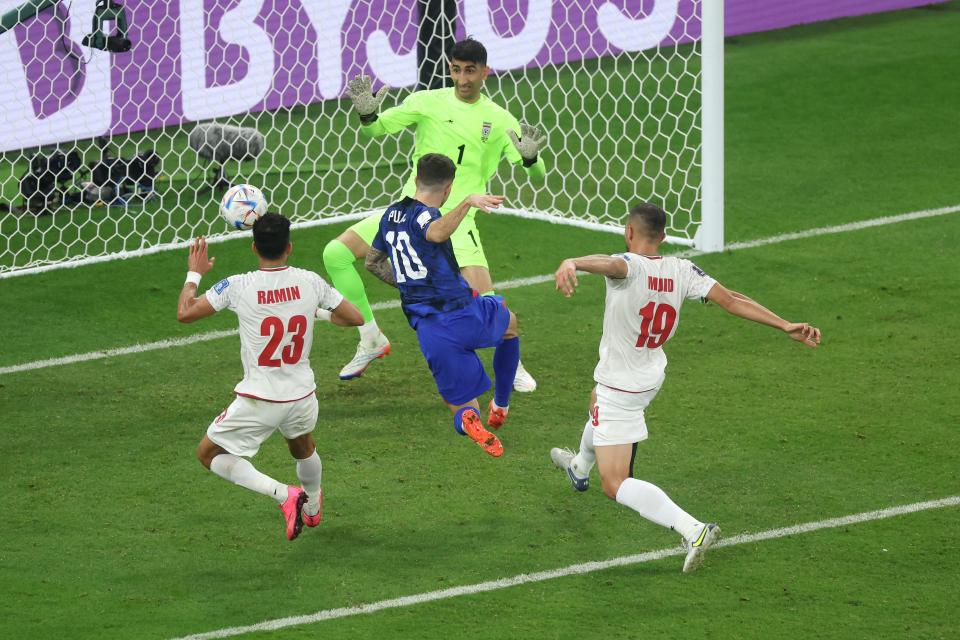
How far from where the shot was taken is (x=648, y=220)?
7.18m

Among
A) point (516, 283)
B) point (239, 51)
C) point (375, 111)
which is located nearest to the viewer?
point (375, 111)

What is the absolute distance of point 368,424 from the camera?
368 inches

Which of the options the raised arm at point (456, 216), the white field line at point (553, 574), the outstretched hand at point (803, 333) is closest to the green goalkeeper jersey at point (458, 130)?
the raised arm at point (456, 216)

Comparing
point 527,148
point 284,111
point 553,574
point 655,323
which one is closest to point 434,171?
point 655,323

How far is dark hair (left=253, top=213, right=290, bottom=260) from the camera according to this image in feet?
23.6

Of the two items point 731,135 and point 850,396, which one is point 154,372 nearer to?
point 850,396

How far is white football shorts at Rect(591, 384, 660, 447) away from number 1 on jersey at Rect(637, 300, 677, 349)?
0.24 meters

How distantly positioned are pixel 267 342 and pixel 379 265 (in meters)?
2.22

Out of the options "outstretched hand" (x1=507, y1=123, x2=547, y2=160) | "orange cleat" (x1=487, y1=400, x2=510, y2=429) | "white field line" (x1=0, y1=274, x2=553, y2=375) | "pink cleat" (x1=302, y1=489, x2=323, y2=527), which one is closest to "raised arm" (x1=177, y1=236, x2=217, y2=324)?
"pink cleat" (x1=302, y1=489, x2=323, y2=527)

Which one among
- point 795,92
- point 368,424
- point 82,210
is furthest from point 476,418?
point 795,92

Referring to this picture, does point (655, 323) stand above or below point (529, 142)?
above

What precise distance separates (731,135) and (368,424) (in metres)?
7.22

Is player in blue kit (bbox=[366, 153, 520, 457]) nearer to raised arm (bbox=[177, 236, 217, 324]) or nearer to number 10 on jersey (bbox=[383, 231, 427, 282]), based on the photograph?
number 10 on jersey (bbox=[383, 231, 427, 282])

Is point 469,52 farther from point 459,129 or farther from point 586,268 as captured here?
point 586,268
